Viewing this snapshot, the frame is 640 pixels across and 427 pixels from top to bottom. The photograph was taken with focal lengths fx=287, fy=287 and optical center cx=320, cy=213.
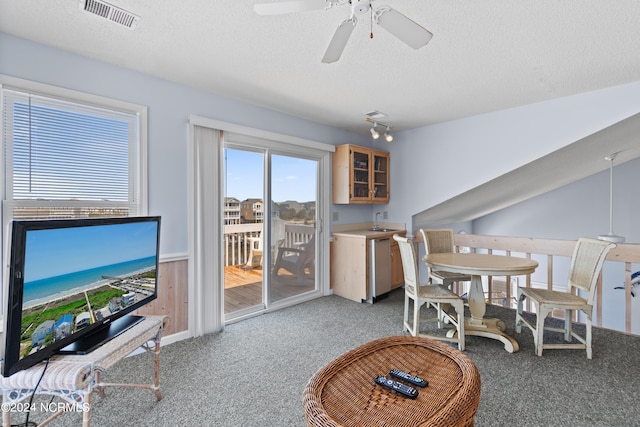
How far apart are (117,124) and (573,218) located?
7.23 metres

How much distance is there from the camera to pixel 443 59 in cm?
225

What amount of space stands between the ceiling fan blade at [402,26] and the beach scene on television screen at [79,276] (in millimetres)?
1905

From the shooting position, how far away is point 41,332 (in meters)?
1.37

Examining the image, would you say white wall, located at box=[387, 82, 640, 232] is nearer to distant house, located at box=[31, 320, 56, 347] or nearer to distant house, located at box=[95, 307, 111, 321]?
distant house, located at box=[95, 307, 111, 321]

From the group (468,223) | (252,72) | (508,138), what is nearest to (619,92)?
(508,138)

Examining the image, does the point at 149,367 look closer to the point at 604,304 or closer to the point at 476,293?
the point at 476,293

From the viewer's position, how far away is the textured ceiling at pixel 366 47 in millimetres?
1696

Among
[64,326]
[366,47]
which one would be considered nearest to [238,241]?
[64,326]

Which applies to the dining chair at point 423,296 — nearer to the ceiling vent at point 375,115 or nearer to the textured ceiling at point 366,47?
the textured ceiling at point 366,47

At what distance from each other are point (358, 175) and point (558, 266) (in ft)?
14.6

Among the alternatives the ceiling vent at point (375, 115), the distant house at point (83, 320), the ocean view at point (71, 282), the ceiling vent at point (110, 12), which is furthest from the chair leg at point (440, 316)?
the ceiling vent at point (110, 12)

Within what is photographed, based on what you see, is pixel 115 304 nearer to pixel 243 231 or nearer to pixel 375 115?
pixel 243 231

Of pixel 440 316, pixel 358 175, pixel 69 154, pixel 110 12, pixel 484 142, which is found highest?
pixel 110 12

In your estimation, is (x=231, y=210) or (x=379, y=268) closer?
(x=231, y=210)
